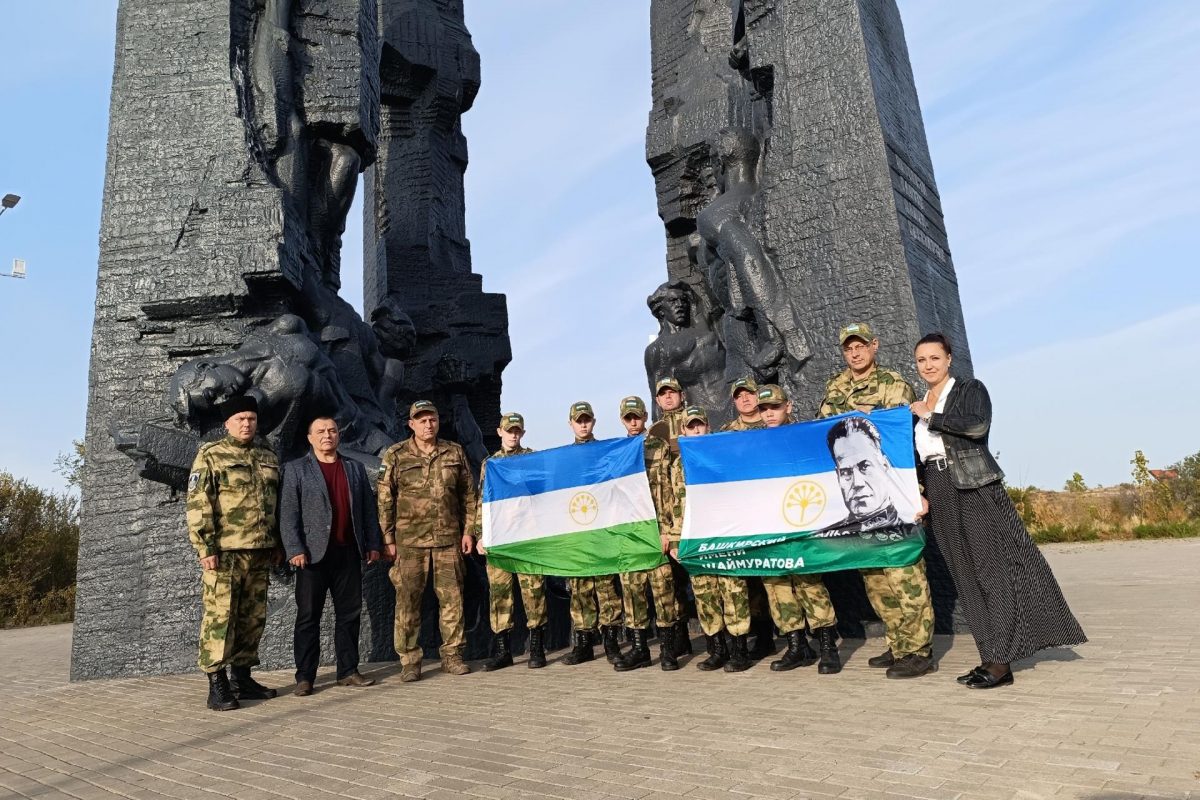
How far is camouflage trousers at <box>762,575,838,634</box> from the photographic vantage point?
14.8 ft

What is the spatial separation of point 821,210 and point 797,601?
2.86 meters

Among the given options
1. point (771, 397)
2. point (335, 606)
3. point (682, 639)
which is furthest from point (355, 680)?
point (771, 397)

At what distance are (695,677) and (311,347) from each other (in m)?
3.63

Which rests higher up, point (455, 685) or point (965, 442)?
point (965, 442)

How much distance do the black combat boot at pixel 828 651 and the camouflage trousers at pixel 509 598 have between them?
1.71 meters

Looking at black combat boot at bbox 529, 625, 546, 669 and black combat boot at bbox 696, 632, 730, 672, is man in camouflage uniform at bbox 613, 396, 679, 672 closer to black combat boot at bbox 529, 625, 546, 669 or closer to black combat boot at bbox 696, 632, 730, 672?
black combat boot at bbox 696, 632, 730, 672

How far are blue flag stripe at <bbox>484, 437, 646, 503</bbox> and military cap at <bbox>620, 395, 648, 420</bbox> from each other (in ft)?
0.62

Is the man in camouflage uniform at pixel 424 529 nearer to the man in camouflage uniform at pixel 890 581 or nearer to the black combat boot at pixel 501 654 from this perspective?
the black combat boot at pixel 501 654

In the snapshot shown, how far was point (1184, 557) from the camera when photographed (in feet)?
34.4

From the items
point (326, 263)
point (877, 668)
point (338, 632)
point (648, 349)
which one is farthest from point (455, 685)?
point (326, 263)

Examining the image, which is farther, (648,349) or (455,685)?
(648,349)

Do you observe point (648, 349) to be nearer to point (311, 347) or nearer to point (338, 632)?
point (311, 347)

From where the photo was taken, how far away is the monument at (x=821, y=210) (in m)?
5.73

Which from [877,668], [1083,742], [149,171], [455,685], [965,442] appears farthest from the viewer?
[149,171]
